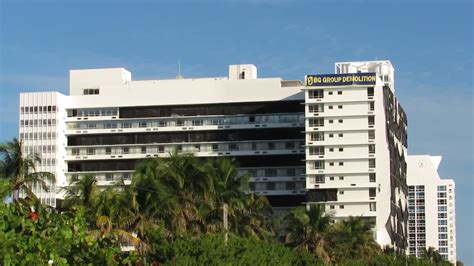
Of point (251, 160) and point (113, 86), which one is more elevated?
point (113, 86)

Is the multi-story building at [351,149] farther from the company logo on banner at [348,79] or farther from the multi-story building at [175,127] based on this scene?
the multi-story building at [175,127]

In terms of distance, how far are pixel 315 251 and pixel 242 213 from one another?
42.3 feet

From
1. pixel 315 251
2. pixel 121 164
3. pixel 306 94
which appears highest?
pixel 306 94

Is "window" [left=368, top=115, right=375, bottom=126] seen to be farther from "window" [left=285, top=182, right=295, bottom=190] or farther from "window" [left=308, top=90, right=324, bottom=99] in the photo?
"window" [left=285, top=182, right=295, bottom=190]

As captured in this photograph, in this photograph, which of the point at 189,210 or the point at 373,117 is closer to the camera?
the point at 189,210

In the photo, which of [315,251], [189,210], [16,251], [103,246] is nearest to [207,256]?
[189,210]

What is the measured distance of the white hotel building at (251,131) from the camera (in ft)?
426

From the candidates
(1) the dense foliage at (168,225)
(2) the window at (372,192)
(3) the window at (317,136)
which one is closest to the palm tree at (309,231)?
(1) the dense foliage at (168,225)

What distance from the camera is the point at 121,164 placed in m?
142

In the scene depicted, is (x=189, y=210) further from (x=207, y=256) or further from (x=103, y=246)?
(x=103, y=246)

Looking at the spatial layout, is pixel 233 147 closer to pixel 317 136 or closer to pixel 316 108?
pixel 317 136

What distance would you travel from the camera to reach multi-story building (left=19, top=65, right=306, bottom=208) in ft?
449

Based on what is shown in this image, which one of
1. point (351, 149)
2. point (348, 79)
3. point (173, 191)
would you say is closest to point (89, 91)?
point (348, 79)

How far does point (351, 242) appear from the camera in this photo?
97.9 metres
